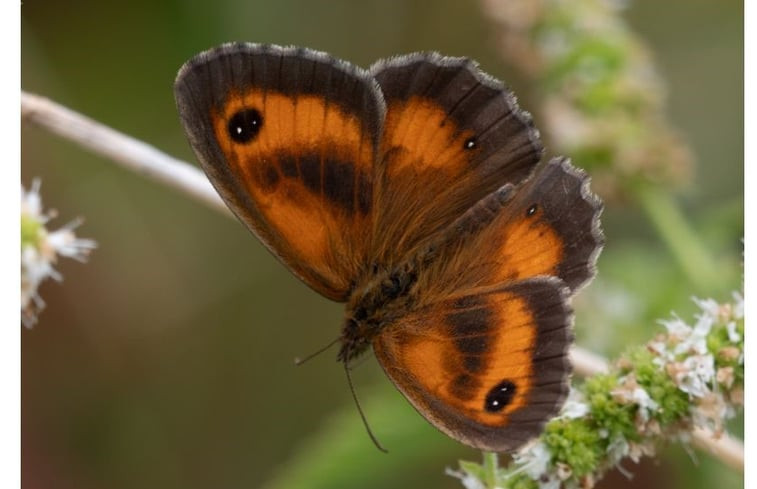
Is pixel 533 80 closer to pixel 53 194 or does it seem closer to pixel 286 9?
pixel 286 9

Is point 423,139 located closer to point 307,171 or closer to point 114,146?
point 307,171

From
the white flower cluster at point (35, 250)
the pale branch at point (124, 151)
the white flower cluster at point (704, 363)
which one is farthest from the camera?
the pale branch at point (124, 151)

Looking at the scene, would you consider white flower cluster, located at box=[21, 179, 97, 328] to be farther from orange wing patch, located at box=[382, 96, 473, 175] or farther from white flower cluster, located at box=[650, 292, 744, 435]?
white flower cluster, located at box=[650, 292, 744, 435]

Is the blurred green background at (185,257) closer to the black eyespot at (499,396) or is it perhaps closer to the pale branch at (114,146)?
the pale branch at (114,146)

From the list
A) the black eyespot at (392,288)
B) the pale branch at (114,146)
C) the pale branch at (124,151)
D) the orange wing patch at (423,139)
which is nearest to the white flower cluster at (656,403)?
the pale branch at (124,151)

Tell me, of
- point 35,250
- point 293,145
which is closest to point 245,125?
point 293,145

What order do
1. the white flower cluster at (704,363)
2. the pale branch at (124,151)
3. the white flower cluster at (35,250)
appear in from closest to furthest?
the white flower cluster at (704,363) → the white flower cluster at (35,250) → the pale branch at (124,151)

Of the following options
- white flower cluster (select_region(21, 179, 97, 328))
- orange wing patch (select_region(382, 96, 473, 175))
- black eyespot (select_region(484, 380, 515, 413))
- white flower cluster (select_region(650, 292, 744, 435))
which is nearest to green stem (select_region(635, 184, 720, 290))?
white flower cluster (select_region(650, 292, 744, 435))

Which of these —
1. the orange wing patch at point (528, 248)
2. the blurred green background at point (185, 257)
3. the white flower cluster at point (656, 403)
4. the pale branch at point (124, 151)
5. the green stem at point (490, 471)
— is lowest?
the green stem at point (490, 471)
